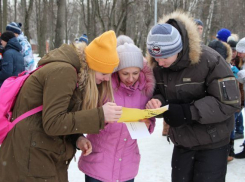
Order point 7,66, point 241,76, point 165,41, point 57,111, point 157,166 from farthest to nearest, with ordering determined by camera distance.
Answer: point 7,66
point 157,166
point 241,76
point 165,41
point 57,111

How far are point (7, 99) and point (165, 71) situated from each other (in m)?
1.25

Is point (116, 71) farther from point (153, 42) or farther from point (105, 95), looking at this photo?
point (153, 42)

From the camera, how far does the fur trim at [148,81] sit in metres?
2.28

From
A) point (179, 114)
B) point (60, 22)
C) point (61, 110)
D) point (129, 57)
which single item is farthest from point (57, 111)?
point (60, 22)

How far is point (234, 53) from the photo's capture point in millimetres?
5062

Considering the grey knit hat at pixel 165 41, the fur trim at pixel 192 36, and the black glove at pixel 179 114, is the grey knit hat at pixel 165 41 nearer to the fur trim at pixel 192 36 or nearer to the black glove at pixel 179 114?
the fur trim at pixel 192 36

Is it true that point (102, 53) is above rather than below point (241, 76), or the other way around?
above

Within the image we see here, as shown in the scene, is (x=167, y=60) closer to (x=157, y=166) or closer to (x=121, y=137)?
(x=121, y=137)

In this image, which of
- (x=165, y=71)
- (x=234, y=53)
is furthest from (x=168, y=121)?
(x=234, y=53)

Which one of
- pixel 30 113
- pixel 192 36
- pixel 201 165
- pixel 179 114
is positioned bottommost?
pixel 201 165

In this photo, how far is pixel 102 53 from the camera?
1.85 metres

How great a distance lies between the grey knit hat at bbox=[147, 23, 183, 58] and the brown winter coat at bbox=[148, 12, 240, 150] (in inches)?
3.8

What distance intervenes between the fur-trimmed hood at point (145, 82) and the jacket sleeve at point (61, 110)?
0.65 meters

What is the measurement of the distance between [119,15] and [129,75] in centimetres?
1601
